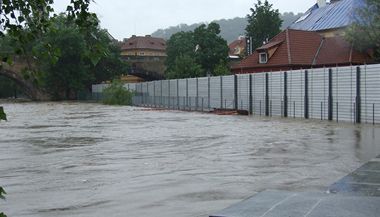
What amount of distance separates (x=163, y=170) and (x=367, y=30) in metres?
44.0

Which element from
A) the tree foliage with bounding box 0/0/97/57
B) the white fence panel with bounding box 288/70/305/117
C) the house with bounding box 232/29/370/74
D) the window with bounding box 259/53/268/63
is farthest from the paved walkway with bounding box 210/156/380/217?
the window with bounding box 259/53/268/63

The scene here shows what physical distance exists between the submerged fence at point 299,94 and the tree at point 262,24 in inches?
1410

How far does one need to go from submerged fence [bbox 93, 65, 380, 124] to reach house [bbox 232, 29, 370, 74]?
989 centimetres

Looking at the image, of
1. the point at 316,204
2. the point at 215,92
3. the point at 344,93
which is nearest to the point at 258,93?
the point at 215,92

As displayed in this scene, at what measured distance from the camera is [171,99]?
65812 mm

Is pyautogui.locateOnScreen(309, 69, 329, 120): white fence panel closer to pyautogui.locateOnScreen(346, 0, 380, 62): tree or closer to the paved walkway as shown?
pyautogui.locateOnScreen(346, 0, 380, 62): tree

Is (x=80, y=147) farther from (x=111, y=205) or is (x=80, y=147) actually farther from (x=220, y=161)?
(x=111, y=205)

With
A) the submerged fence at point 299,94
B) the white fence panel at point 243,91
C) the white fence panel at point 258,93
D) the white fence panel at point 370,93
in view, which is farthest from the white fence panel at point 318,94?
the white fence panel at point 243,91

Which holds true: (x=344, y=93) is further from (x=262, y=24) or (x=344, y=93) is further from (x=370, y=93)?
(x=262, y=24)

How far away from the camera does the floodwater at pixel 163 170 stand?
980 centimetres

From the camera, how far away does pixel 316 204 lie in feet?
23.5

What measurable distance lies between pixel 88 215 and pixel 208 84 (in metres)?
47.3

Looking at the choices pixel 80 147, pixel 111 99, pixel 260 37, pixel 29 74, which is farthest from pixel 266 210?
pixel 260 37

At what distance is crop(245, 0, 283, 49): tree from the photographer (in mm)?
94188
